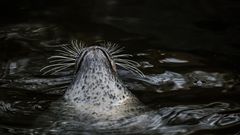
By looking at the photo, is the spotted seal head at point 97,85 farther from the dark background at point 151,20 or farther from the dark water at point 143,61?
the dark background at point 151,20

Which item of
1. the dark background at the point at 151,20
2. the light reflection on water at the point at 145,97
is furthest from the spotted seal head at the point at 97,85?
the dark background at the point at 151,20

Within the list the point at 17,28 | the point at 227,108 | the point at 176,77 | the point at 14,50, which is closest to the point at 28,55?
the point at 14,50

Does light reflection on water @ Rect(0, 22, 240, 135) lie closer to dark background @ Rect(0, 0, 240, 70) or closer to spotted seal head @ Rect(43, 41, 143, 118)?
spotted seal head @ Rect(43, 41, 143, 118)

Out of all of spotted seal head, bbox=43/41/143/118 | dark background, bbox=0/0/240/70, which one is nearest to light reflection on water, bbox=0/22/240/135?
spotted seal head, bbox=43/41/143/118

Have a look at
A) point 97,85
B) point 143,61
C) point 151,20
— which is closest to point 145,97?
point 97,85

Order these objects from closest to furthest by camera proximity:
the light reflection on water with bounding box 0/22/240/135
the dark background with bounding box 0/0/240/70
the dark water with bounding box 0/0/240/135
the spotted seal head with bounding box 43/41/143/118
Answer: the light reflection on water with bounding box 0/22/240/135
the dark water with bounding box 0/0/240/135
the spotted seal head with bounding box 43/41/143/118
the dark background with bounding box 0/0/240/70

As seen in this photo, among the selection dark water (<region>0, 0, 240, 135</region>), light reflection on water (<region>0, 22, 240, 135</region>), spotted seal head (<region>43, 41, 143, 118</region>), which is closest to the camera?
light reflection on water (<region>0, 22, 240, 135</region>)
